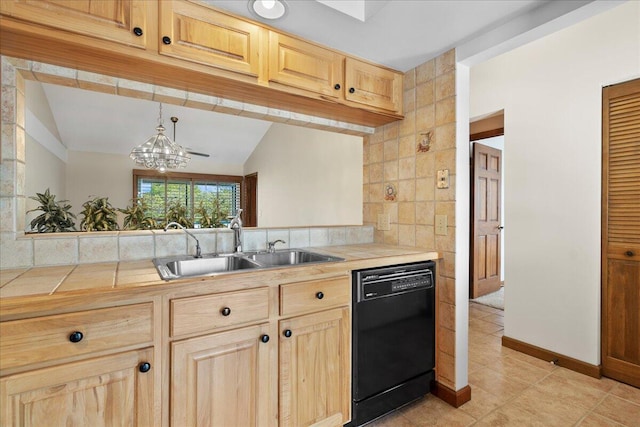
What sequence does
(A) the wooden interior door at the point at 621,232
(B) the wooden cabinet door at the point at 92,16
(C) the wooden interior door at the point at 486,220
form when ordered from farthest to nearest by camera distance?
(C) the wooden interior door at the point at 486,220 < (A) the wooden interior door at the point at 621,232 < (B) the wooden cabinet door at the point at 92,16

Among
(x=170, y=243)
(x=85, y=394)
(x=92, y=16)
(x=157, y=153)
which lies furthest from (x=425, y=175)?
(x=157, y=153)

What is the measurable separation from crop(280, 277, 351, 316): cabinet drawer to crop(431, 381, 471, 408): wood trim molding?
3.16ft

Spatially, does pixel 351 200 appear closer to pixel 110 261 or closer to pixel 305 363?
pixel 305 363

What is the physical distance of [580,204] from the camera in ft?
7.22

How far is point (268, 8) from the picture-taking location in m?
1.48

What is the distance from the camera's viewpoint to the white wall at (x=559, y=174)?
2117mm

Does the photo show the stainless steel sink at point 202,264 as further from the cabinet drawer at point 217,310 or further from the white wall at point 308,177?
the white wall at point 308,177

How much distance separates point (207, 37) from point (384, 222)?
167cm

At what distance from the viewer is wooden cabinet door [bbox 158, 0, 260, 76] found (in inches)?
52.9

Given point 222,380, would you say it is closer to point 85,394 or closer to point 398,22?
point 85,394

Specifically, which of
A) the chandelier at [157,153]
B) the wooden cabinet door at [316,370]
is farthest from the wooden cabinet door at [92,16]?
the chandelier at [157,153]

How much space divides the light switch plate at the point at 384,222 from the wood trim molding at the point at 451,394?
3.58ft

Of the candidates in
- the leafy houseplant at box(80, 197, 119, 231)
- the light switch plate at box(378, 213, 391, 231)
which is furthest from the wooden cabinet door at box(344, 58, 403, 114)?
the leafy houseplant at box(80, 197, 119, 231)

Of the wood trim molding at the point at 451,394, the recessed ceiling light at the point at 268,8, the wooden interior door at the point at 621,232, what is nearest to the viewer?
the recessed ceiling light at the point at 268,8
